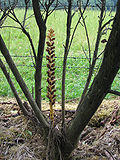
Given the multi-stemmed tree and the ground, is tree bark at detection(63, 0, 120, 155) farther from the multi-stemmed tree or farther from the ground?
the ground

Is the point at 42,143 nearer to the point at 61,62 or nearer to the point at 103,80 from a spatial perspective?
the point at 103,80

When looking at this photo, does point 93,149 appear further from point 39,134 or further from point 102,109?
point 102,109

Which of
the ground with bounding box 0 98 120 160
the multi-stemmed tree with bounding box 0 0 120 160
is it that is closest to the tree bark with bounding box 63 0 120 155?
the multi-stemmed tree with bounding box 0 0 120 160

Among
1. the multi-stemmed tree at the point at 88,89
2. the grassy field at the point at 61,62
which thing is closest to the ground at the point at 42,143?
the multi-stemmed tree at the point at 88,89

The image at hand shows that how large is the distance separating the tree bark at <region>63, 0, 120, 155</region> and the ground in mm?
307

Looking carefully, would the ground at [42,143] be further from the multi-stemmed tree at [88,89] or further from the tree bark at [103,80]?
the tree bark at [103,80]

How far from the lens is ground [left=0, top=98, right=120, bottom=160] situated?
1.21 metres

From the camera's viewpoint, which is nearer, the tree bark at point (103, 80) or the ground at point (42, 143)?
the tree bark at point (103, 80)

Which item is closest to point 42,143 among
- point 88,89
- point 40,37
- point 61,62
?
point 88,89

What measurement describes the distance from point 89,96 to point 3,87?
9.50ft

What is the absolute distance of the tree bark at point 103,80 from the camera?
668mm

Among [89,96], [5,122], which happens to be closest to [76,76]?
Answer: [5,122]

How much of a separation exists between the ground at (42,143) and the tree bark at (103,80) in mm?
307

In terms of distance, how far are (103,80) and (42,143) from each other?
0.74m
